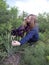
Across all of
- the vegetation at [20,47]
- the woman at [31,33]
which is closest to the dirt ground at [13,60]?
the vegetation at [20,47]

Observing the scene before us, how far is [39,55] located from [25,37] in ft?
1.44

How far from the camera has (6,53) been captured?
5.20 meters

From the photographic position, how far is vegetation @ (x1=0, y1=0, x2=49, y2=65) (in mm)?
5098

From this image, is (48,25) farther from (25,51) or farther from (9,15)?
(25,51)

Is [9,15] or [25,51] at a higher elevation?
[9,15]

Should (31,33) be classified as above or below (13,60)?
above

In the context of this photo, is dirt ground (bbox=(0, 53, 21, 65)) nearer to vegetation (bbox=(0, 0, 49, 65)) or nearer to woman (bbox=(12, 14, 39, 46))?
vegetation (bbox=(0, 0, 49, 65))

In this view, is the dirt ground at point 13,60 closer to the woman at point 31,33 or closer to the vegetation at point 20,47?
the vegetation at point 20,47

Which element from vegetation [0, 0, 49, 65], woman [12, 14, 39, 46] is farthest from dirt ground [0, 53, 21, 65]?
woman [12, 14, 39, 46]

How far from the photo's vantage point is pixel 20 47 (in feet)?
17.6

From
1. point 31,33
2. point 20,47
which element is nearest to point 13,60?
point 20,47

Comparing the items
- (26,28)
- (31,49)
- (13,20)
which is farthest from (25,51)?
(13,20)

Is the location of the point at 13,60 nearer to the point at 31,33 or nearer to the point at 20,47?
the point at 20,47

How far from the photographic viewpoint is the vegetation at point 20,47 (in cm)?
510
